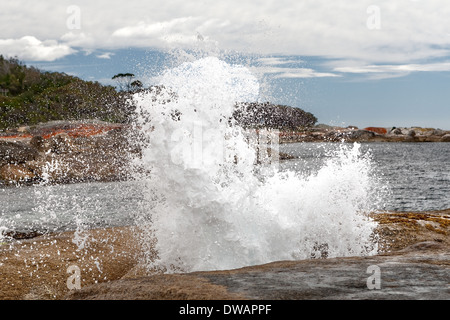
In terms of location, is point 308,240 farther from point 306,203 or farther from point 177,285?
point 177,285

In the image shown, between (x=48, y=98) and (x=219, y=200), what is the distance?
73.4 m

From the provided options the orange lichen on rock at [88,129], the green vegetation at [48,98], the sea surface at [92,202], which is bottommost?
the sea surface at [92,202]

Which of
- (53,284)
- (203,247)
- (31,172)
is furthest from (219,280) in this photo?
(31,172)

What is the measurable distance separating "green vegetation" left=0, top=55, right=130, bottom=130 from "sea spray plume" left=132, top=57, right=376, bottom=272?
1723 inches

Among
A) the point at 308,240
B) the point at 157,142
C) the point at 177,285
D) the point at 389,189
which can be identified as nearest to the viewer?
the point at 177,285

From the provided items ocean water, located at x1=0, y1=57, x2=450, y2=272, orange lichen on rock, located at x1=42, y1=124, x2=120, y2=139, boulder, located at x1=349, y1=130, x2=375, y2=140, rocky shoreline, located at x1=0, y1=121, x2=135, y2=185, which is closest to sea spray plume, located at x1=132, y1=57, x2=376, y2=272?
ocean water, located at x1=0, y1=57, x2=450, y2=272

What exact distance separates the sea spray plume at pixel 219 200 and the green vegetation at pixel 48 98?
43.8 meters

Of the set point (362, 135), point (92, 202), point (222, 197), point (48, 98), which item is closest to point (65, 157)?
point (92, 202)

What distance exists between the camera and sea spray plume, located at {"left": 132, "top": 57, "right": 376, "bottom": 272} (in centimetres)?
811

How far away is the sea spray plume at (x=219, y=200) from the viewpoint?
26.6 ft

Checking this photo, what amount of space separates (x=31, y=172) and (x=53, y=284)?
22983 mm

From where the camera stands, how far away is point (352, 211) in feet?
33.8

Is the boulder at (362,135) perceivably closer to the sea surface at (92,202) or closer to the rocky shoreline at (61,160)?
the rocky shoreline at (61,160)

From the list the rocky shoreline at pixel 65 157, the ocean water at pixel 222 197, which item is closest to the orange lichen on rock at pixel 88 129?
the rocky shoreline at pixel 65 157
